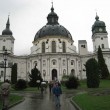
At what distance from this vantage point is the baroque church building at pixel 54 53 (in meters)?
79.6

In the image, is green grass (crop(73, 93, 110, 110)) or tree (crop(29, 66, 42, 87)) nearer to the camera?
green grass (crop(73, 93, 110, 110))

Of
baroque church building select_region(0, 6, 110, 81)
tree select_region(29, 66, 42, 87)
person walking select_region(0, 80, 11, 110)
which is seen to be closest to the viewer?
person walking select_region(0, 80, 11, 110)

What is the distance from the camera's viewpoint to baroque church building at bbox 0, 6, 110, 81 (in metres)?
79.6

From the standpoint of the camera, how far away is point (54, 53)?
3147 inches

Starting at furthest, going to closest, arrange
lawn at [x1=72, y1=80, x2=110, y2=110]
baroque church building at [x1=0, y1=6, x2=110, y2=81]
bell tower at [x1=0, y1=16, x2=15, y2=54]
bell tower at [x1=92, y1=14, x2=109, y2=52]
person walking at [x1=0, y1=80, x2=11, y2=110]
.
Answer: bell tower at [x1=0, y1=16, x2=15, y2=54]
bell tower at [x1=92, y1=14, x2=109, y2=52]
baroque church building at [x1=0, y1=6, x2=110, y2=81]
lawn at [x1=72, y1=80, x2=110, y2=110]
person walking at [x1=0, y1=80, x2=11, y2=110]

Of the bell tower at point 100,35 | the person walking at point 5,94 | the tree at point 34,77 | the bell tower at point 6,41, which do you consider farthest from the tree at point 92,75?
the bell tower at point 6,41

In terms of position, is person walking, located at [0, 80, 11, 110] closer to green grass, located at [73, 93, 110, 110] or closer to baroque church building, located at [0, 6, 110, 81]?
green grass, located at [73, 93, 110, 110]

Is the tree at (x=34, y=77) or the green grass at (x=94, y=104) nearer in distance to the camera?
the green grass at (x=94, y=104)

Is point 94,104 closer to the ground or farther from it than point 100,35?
closer to the ground

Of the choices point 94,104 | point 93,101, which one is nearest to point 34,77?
point 93,101

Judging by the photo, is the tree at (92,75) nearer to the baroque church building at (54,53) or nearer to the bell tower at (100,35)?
the baroque church building at (54,53)

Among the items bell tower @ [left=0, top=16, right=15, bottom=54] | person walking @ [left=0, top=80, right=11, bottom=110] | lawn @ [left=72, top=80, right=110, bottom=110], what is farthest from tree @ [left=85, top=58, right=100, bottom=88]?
bell tower @ [left=0, top=16, right=15, bottom=54]

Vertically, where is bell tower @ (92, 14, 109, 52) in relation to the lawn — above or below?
above

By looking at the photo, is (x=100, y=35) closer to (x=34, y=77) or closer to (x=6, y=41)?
(x=6, y=41)
